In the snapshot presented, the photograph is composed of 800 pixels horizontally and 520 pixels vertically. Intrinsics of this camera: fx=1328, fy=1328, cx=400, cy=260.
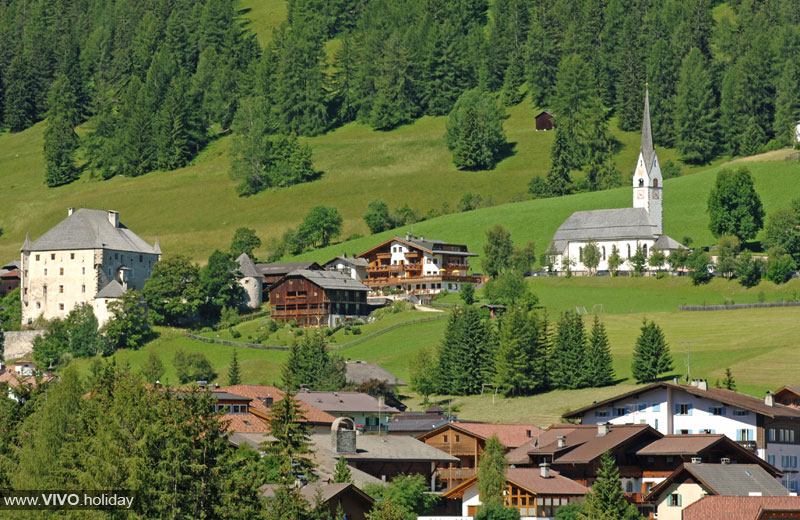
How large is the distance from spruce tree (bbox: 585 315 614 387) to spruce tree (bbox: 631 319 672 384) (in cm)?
187

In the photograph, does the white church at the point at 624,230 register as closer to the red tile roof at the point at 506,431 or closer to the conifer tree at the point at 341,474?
the red tile roof at the point at 506,431

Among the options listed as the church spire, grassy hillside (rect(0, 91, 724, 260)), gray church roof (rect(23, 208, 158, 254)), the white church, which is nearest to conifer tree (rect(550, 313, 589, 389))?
the white church

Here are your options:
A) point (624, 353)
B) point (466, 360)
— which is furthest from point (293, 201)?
point (624, 353)

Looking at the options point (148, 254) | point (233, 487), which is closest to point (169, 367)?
point (148, 254)

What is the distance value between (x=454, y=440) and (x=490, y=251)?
227 feet

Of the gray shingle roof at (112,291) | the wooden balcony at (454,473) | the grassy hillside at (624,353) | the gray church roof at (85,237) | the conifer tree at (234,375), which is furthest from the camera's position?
the gray church roof at (85,237)

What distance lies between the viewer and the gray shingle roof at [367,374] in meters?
104

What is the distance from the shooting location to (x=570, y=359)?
101 meters

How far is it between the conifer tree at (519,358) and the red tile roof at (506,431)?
16.1 m

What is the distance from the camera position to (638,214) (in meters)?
157

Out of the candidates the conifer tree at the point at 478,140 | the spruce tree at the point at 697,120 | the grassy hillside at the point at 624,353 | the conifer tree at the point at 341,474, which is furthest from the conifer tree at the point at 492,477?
the conifer tree at the point at 478,140

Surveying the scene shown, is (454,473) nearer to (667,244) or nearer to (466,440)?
(466,440)

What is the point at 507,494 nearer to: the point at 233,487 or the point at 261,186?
the point at 233,487

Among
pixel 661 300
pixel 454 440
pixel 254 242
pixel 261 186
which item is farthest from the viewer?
pixel 261 186
